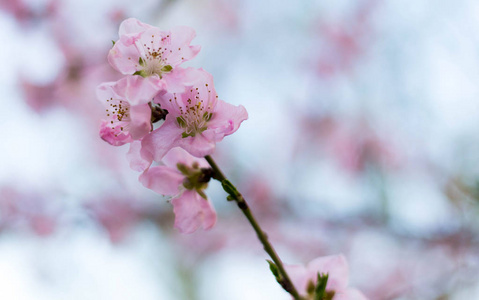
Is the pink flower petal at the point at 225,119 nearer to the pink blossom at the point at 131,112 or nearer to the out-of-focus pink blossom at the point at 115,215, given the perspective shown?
the pink blossom at the point at 131,112

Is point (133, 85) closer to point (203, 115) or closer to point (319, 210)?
point (203, 115)

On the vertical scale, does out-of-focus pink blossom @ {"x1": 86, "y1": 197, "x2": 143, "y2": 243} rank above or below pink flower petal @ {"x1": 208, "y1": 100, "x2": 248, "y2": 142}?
above

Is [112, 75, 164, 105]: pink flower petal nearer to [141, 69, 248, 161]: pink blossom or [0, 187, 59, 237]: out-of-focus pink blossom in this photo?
[141, 69, 248, 161]: pink blossom

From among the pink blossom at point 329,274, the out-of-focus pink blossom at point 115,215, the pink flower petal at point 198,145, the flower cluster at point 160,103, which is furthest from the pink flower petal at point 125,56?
the out-of-focus pink blossom at point 115,215

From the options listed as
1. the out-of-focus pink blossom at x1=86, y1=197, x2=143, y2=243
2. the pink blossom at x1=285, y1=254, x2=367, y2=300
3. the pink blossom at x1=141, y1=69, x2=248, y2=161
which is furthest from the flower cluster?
the out-of-focus pink blossom at x1=86, y1=197, x2=143, y2=243

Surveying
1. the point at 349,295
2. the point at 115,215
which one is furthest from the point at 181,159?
the point at 115,215

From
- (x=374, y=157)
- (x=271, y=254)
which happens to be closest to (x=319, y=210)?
(x=374, y=157)
